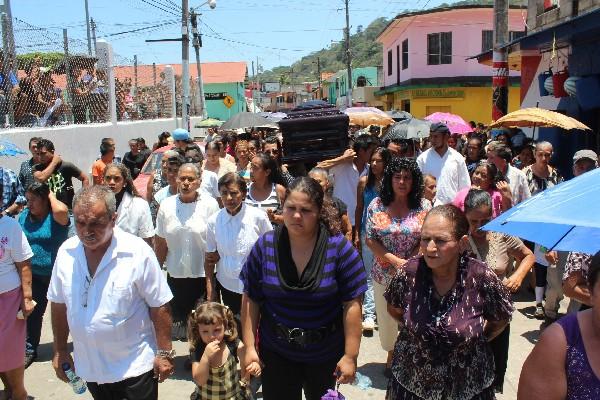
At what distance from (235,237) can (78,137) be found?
9.40 metres

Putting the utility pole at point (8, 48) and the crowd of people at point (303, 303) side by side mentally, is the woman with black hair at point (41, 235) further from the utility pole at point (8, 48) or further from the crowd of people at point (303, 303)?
the utility pole at point (8, 48)

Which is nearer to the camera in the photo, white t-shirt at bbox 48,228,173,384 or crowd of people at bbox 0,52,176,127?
white t-shirt at bbox 48,228,173,384

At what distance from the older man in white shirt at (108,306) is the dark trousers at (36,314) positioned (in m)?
2.03

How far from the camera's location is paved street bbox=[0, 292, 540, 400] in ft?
15.5

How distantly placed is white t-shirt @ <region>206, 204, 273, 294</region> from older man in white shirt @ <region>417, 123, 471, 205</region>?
3104 mm

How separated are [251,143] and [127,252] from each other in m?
5.68

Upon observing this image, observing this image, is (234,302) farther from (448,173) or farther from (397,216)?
(448,173)

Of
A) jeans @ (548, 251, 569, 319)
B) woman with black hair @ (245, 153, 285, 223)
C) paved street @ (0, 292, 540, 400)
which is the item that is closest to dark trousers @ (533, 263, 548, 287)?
jeans @ (548, 251, 569, 319)

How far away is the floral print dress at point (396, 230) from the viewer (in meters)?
4.38

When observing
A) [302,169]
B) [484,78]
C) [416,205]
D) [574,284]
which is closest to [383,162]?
[302,169]

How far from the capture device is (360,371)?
509 centimetres

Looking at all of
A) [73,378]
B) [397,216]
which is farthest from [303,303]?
[397,216]

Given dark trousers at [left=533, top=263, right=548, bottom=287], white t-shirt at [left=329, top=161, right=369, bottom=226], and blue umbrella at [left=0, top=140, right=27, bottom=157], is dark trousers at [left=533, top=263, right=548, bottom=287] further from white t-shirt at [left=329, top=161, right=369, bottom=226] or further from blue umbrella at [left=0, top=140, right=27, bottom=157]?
blue umbrella at [left=0, top=140, right=27, bottom=157]

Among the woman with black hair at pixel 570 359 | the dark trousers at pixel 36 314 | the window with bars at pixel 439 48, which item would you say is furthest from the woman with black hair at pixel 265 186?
the window with bars at pixel 439 48
